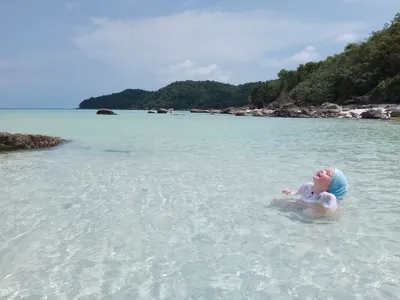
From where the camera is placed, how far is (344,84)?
66.2 meters

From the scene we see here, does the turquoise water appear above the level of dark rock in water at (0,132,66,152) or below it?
below

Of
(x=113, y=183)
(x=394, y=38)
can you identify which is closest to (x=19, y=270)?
(x=113, y=183)

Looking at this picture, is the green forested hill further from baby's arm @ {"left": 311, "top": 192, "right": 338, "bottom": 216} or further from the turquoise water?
baby's arm @ {"left": 311, "top": 192, "right": 338, "bottom": 216}

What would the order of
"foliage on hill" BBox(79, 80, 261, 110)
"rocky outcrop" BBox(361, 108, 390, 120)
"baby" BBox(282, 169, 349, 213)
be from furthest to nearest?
1. "foliage on hill" BBox(79, 80, 261, 110)
2. "rocky outcrop" BBox(361, 108, 390, 120)
3. "baby" BBox(282, 169, 349, 213)

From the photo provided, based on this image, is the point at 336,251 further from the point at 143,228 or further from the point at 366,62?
the point at 366,62

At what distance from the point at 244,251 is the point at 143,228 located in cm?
144

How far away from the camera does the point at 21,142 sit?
1298 cm

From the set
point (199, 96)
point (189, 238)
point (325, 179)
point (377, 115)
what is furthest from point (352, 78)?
point (199, 96)

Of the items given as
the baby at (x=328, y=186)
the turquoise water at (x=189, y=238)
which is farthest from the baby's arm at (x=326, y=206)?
the turquoise water at (x=189, y=238)

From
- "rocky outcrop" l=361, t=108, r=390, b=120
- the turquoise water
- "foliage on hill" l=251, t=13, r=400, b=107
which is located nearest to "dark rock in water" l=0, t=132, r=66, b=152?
the turquoise water

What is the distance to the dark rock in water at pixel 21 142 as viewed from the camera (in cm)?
1267

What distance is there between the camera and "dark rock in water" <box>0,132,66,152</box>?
12672mm

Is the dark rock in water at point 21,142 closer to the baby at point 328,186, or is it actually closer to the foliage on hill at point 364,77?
the baby at point 328,186

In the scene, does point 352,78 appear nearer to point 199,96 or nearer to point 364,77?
point 364,77
